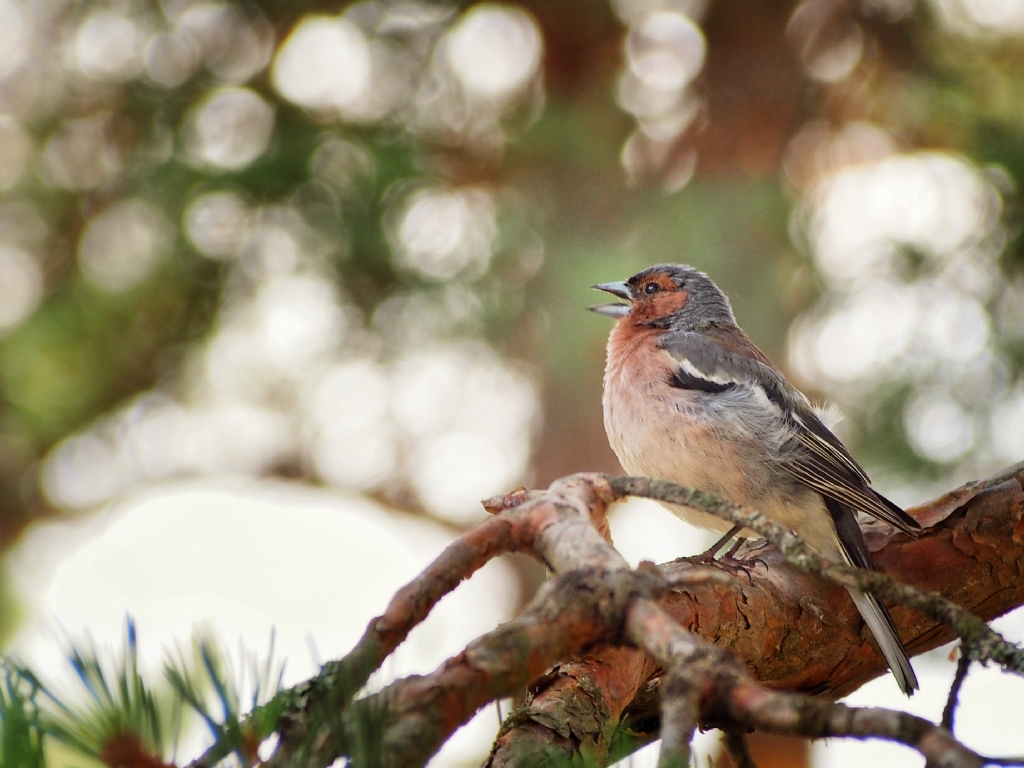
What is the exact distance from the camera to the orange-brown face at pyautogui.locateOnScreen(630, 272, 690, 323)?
5.33 m

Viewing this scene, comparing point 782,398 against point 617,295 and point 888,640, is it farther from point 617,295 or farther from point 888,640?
point 888,640

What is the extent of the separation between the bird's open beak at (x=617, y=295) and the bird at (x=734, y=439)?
26 cm

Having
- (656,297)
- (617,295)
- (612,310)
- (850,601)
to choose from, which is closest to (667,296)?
(656,297)

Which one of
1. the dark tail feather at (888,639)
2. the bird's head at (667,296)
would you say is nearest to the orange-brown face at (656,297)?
the bird's head at (667,296)

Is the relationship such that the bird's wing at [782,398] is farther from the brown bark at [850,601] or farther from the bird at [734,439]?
the brown bark at [850,601]

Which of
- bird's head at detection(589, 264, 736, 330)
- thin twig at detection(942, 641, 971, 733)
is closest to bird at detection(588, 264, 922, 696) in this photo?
bird's head at detection(589, 264, 736, 330)

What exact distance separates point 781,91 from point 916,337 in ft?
6.64

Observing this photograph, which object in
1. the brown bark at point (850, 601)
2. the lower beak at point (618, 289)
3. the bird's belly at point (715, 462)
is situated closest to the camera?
the brown bark at point (850, 601)

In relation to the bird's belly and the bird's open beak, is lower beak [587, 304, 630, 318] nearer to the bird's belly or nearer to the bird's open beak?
the bird's open beak

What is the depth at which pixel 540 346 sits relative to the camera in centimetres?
596

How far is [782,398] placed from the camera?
4.58 m

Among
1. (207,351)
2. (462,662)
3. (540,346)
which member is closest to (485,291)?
(540,346)

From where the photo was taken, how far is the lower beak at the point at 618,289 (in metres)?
5.25

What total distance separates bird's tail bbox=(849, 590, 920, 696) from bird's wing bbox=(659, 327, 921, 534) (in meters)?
0.50
